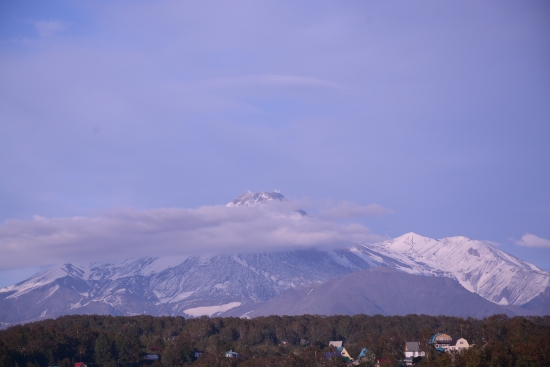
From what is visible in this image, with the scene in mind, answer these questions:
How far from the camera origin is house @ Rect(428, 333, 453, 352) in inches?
4715

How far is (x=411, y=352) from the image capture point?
363 feet

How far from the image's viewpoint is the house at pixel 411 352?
347 ft

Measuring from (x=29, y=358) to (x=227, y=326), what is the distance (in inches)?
2054

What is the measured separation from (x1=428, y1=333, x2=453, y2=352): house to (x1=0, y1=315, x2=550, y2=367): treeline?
1651 mm

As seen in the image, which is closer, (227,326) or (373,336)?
(373,336)

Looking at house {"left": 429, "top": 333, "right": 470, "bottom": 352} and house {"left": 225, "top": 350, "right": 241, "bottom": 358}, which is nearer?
house {"left": 225, "top": 350, "right": 241, "bottom": 358}

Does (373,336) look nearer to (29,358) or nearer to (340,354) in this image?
(340,354)

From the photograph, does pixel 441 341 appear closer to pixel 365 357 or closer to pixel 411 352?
pixel 411 352

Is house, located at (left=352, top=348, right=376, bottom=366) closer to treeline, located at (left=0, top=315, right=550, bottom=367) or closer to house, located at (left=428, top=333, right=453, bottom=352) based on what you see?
treeline, located at (left=0, top=315, right=550, bottom=367)

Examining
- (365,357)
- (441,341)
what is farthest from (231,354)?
(441,341)

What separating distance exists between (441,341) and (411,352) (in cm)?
1547

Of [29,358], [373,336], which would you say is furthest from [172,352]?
[373,336]

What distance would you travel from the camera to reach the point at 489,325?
121m

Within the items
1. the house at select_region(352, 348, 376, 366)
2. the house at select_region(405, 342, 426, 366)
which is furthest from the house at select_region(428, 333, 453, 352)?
the house at select_region(352, 348, 376, 366)
